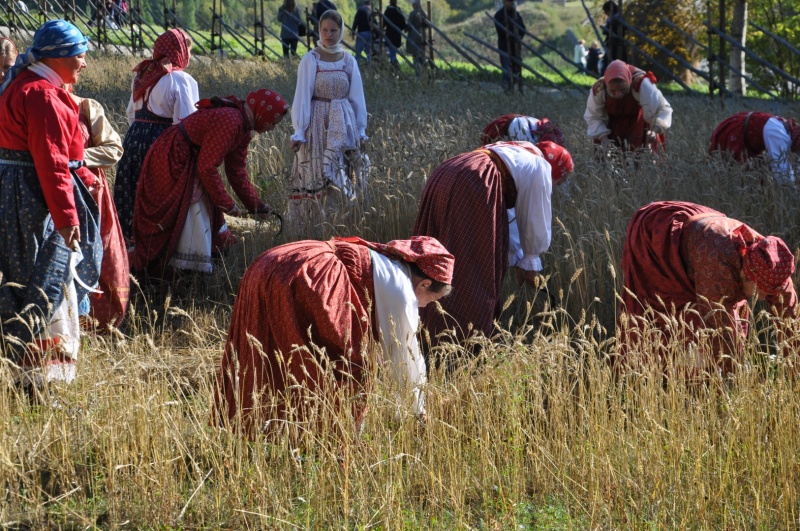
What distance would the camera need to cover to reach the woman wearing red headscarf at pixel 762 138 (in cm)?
673

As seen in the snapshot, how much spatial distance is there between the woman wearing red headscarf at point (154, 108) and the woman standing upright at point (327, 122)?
1081mm

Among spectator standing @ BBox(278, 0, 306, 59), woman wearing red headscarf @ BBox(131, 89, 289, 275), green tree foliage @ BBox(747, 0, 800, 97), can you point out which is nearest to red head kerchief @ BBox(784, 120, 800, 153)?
woman wearing red headscarf @ BBox(131, 89, 289, 275)

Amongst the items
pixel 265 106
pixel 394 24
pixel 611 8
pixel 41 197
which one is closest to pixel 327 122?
pixel 265 106

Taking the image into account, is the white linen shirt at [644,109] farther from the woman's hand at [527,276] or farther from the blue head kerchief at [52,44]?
the blue head kerchief at [52,44]

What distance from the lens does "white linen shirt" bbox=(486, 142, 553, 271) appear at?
4.80 metres

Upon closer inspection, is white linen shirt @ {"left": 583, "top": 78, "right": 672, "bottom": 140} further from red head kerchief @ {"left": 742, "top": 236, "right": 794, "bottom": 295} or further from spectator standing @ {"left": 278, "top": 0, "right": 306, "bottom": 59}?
spectator standing @ {"left": 278, "top": 0, "right": 306, "bottom": 59}

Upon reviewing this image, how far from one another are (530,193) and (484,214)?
0.79ft

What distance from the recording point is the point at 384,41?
15.5m

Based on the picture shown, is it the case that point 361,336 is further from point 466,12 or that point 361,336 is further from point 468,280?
point 466,12

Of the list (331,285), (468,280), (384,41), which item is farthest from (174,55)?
(384,41)

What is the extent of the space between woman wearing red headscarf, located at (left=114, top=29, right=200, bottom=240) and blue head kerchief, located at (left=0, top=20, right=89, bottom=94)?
1657mm

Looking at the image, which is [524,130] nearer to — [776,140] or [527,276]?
[527,276]

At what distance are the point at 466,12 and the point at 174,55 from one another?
2025 inches

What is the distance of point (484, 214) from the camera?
187 inches
